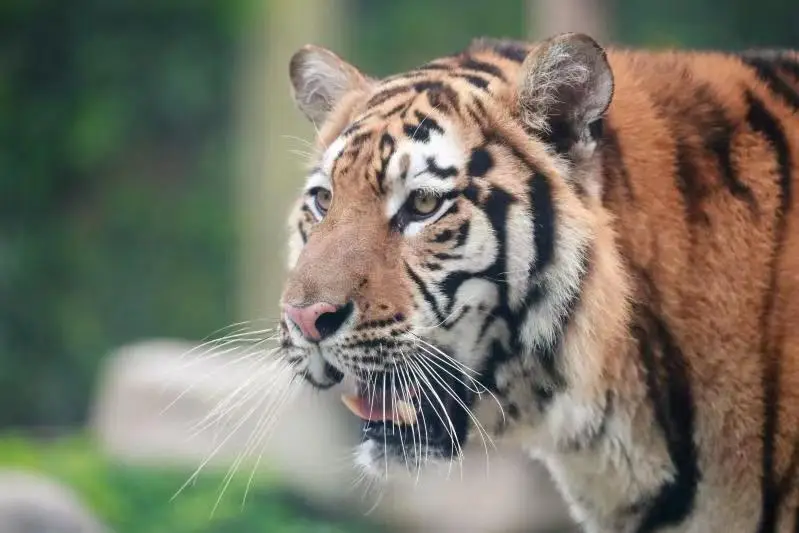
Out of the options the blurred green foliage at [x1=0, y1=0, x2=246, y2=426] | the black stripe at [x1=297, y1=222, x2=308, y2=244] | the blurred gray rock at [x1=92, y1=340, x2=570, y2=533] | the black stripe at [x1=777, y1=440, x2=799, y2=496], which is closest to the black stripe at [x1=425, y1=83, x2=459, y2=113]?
the black stripe at [x1=297, y1=222, x2=308, y2=244]

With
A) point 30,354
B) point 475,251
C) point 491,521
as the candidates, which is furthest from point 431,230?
point 30,354

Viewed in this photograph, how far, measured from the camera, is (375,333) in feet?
6.57

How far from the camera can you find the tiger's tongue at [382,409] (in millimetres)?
2125

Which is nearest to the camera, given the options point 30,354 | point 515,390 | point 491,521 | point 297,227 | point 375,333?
point 375,333

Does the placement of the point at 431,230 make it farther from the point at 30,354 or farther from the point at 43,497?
the point at 30,354

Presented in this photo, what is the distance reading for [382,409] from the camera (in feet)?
7.01

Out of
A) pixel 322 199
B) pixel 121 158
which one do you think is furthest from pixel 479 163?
pixel 121 158

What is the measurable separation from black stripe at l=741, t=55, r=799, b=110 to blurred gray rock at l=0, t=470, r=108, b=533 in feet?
8.54

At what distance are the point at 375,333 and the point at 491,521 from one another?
2.93 m

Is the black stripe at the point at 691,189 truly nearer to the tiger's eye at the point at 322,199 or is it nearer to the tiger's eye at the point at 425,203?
the tiger's eye at the point at 425,203

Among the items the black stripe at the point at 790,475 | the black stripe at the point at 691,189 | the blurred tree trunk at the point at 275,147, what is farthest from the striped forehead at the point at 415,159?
the blurred tree trunk at the point at 275,147

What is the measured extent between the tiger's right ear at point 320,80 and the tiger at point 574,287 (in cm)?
25

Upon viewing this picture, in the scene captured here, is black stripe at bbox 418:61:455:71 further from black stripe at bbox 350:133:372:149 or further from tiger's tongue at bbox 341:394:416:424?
tiger's tongue at bbox 341:394:416:424

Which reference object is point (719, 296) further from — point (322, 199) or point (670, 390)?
point (322, 199)
